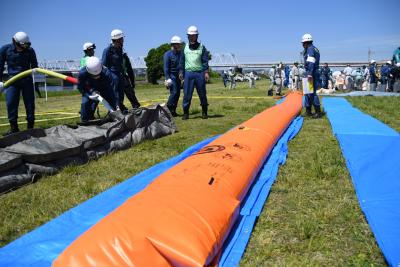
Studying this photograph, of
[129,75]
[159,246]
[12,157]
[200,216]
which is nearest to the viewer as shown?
[159,246]

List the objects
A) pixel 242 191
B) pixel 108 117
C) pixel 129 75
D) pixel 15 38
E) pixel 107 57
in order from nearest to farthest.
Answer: pixel 242 191
pixel 108 117
pixel 15 38
pixel 107 57
pixel 129 75

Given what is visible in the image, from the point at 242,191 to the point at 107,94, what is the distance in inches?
163

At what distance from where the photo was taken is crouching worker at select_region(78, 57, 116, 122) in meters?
5.88

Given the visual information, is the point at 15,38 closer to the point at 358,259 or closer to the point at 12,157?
the point at 12,157

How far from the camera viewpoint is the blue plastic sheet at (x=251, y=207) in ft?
7.72

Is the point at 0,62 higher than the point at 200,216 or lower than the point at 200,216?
higher

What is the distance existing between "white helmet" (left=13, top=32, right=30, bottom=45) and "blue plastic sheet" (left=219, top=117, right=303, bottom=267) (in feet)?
15.6

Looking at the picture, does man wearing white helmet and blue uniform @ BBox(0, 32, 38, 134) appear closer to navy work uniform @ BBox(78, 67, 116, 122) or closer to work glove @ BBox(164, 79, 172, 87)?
navy work uniform @ BBox(78, 67, 116, 122)

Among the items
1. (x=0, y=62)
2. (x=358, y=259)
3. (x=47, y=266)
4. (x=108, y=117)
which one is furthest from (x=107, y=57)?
(x=358, y=259)

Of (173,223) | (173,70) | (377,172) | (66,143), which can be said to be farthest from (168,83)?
(173,223)

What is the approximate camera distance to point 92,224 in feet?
9.18

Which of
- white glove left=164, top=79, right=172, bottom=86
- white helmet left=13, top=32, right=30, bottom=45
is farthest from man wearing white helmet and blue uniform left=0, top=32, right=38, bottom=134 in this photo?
white glove left=164, top=79, right=172, bottom=86

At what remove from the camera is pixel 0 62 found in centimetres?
641

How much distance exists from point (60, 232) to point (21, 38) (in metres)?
4.90
